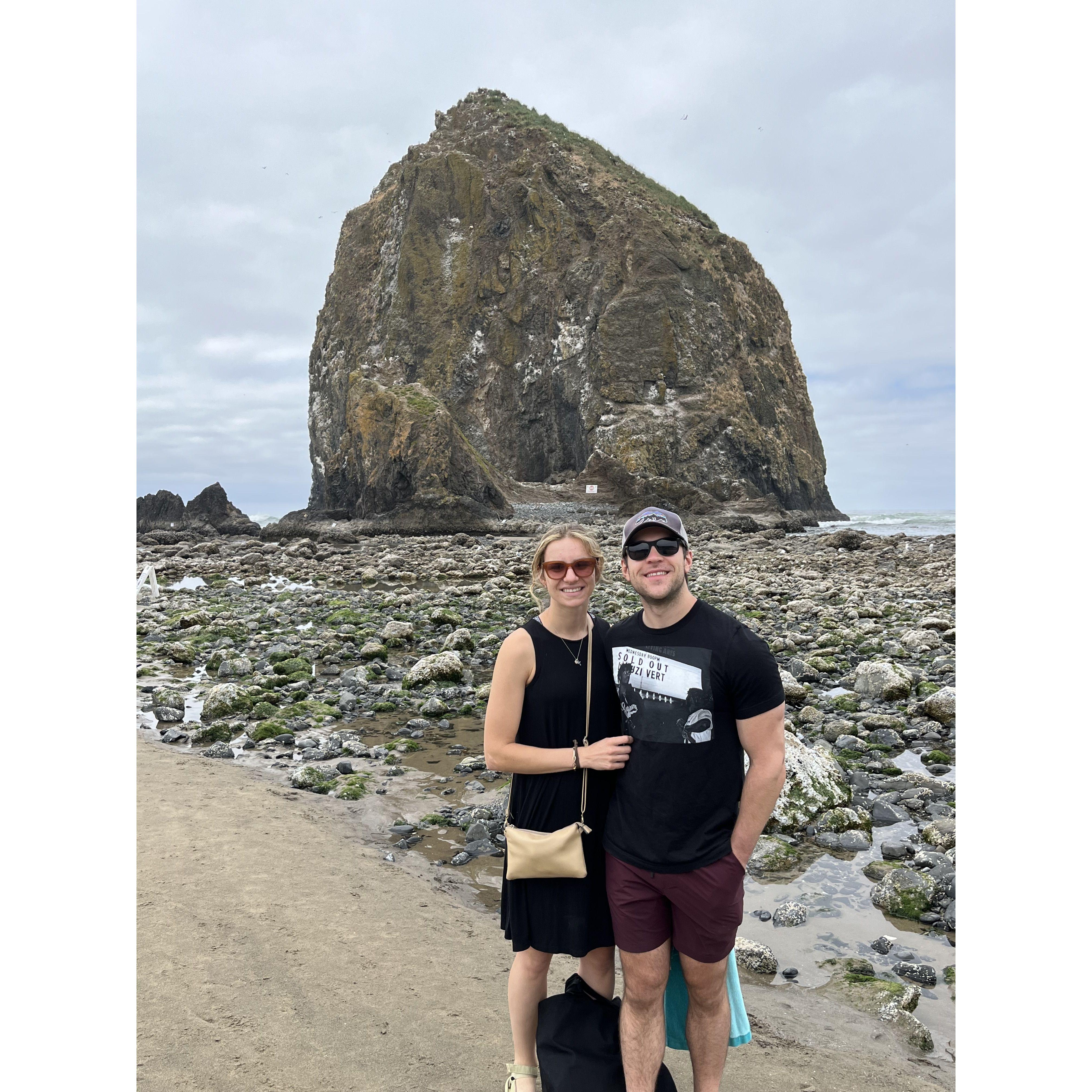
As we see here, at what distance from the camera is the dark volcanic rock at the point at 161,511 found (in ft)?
166

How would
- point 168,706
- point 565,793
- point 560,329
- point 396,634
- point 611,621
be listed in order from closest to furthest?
point 565,793
point 168,706
point 396,634
point 611,621
point 560,329

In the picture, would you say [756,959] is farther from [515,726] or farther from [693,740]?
[515,726]

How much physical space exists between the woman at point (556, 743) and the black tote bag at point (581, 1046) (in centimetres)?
12

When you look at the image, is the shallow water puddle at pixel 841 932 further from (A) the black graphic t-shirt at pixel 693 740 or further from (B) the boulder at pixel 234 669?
(B) the boulder at pixel 234 669

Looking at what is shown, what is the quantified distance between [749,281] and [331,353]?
40618mm

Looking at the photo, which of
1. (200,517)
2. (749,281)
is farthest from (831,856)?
(749,281)

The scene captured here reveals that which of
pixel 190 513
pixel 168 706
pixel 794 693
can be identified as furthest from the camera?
pixel 190 513

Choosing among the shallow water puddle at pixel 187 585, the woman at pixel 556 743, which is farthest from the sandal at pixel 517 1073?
the shallow water puddle at pixel 187 585

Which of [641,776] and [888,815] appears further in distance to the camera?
[888,815]

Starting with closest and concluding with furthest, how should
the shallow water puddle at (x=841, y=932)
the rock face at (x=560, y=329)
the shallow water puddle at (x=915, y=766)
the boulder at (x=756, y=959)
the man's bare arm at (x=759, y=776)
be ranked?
the man's bare arm at (x=759, y=776) → the shallow water puddle at (x=841, y=932) → the boulder at (x=756, y=959) → the shallow water puddle at (x=915, y=766) → the rock face at (x=560, y=329)

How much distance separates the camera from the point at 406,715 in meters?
8.37

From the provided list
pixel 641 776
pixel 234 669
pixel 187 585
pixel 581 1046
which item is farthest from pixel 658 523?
pixel 187 585

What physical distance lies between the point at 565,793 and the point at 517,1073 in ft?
3.61

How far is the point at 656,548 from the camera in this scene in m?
2.62
